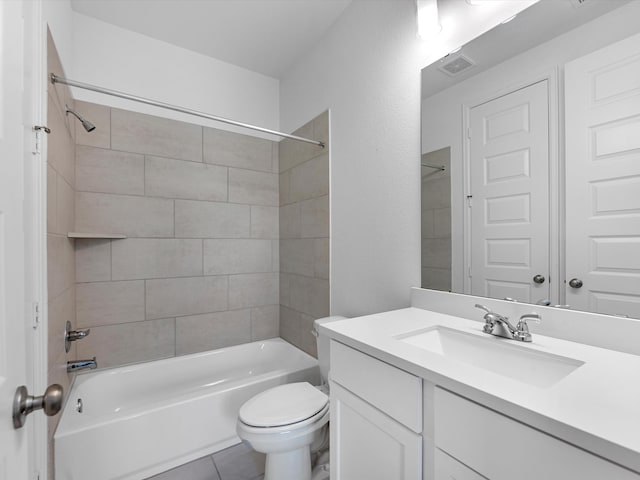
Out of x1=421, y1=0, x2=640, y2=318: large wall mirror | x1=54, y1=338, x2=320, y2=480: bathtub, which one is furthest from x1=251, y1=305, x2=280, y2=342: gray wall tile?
x1=421, y1=0, x2=640, y2=318: large wall mirror

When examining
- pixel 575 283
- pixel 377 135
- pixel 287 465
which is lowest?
pixel 287 465

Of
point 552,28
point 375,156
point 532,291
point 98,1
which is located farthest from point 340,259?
point 98,1

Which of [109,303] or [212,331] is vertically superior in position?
[109,303]

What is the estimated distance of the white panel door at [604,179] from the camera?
0.84 metres

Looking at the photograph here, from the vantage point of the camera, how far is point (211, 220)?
7.70ft

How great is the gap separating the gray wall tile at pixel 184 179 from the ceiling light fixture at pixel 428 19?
169cm

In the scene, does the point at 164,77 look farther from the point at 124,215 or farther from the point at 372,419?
the point at 372,419

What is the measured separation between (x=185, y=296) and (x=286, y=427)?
1.36m

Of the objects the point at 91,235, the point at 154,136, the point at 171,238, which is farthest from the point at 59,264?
the point at 154,136

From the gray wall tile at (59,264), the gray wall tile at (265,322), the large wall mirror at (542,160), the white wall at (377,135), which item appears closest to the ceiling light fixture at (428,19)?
the white wall at (377,135)

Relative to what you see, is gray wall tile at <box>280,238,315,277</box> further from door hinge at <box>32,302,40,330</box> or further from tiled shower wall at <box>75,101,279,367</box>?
door hinge at <box>32,302,40,330</box>

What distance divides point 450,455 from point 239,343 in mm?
2057

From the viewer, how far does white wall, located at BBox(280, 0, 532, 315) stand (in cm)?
146

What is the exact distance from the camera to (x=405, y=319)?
1218 mm
